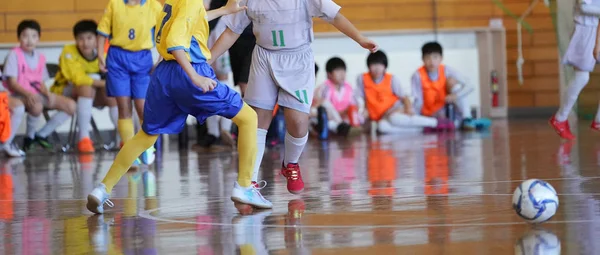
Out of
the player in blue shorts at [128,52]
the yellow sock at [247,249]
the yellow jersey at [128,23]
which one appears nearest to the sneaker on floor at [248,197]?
the yellow sock at [247,249]

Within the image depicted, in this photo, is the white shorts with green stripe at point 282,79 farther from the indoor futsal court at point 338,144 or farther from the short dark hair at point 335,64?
the short dark hair at point 335,64

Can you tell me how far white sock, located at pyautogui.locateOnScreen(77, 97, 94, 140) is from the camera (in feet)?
37.8

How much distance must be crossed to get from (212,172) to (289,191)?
2059 mm

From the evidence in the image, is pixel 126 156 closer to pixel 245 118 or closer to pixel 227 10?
pixel 245 118

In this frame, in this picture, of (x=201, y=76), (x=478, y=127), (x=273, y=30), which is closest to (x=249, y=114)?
(x=201, y=76)

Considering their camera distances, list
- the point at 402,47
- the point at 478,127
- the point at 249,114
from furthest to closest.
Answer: the point at 402,47, the point at 478,127, the point at 249,114

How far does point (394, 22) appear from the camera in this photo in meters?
15.7

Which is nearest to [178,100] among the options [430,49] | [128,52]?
[128,52]

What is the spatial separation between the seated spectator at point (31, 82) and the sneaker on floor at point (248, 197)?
6816 mm

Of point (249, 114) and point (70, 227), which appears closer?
point (70, 227)

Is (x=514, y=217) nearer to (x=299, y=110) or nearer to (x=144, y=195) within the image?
(x=299, y=110)

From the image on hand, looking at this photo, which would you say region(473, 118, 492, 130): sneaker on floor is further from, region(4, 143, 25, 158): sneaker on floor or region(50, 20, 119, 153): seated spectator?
region(4, 143, 25, 158): sneaker on floor

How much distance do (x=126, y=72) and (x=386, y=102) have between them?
546 cm

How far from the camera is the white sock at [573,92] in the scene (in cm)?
1008
